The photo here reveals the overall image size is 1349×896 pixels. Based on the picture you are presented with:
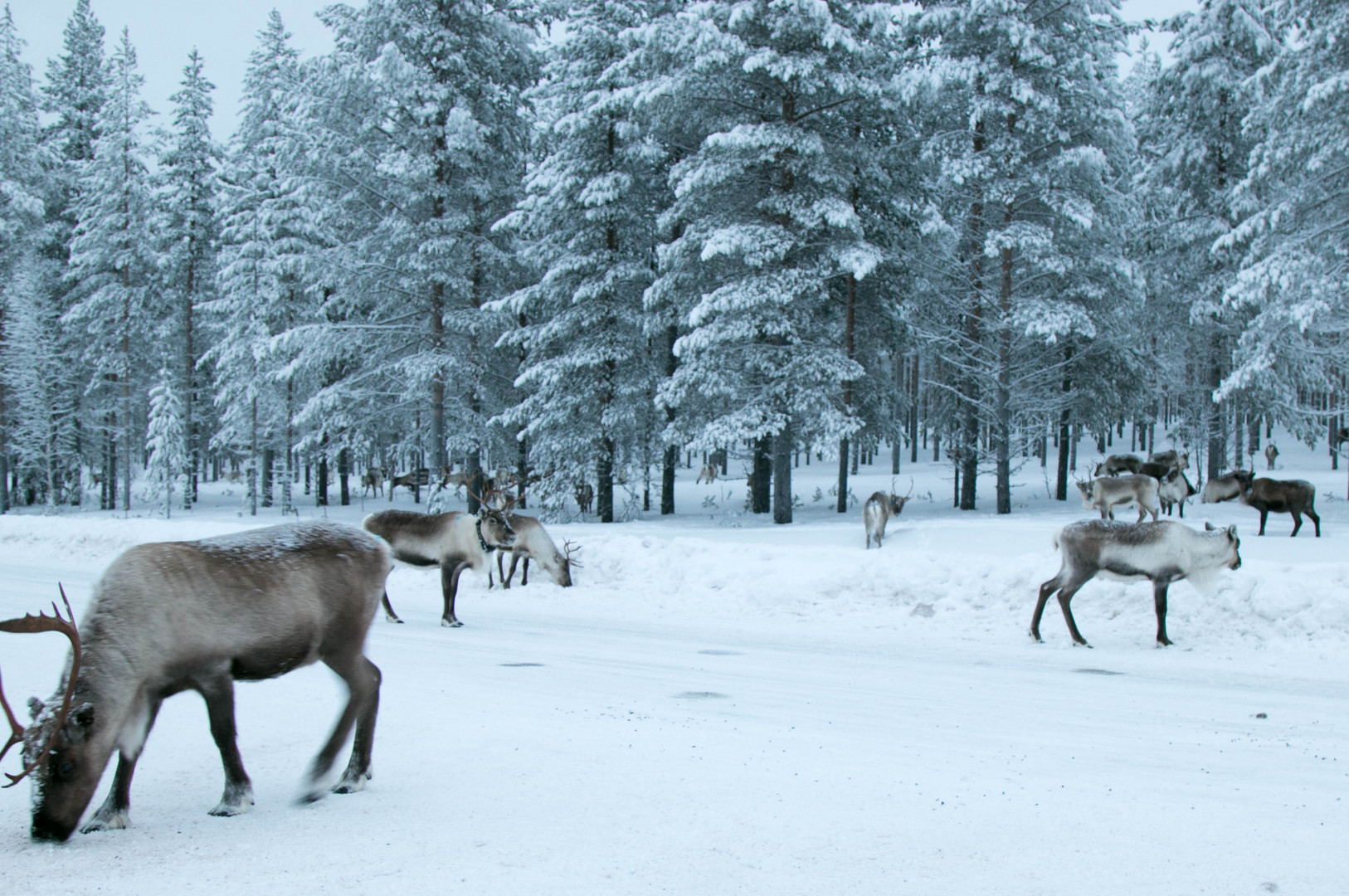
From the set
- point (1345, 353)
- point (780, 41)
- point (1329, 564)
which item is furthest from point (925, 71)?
point (1329, 564)

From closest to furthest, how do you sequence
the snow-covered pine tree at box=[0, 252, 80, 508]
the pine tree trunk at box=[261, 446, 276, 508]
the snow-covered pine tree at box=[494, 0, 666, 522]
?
the snow-covered pine tree at box=[494, 0, 666, 522]
the snow-covered pine tree at box=[0, 252, 80, 508]
the pine tree trunk at box=[261, 446, 276, 508]

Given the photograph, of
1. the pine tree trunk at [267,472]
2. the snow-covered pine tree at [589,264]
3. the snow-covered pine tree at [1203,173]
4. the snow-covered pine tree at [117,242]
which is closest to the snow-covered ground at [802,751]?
the snow-covered pine tree at [589,264]

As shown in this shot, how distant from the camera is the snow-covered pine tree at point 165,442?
105ft

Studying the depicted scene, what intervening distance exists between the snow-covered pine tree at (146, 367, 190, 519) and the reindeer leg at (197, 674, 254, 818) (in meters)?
31.0

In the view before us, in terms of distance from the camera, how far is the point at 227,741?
4277mm

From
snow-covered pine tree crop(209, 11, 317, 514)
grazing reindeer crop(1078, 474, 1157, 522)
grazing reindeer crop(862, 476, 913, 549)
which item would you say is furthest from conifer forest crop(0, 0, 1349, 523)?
grazing reindeer crop(1078, 474, 1157, 522)

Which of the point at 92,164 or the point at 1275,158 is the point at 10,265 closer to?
the point at 92,164

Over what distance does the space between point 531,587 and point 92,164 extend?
30442 millimetres

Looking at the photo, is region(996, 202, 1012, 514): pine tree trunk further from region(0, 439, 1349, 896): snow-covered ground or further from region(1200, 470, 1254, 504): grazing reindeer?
region(0, 439, 1349, 896): snow-covered ground

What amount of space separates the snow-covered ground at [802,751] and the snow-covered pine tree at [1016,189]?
9992 millimetres

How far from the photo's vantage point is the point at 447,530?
12961 mm

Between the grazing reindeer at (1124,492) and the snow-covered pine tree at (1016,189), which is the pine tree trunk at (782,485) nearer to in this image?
the snow-covered pine tree at (1016,189)

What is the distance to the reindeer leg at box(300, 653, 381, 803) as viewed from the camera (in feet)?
14.9

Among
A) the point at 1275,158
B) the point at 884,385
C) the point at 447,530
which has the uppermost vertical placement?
the point at 1275,158
